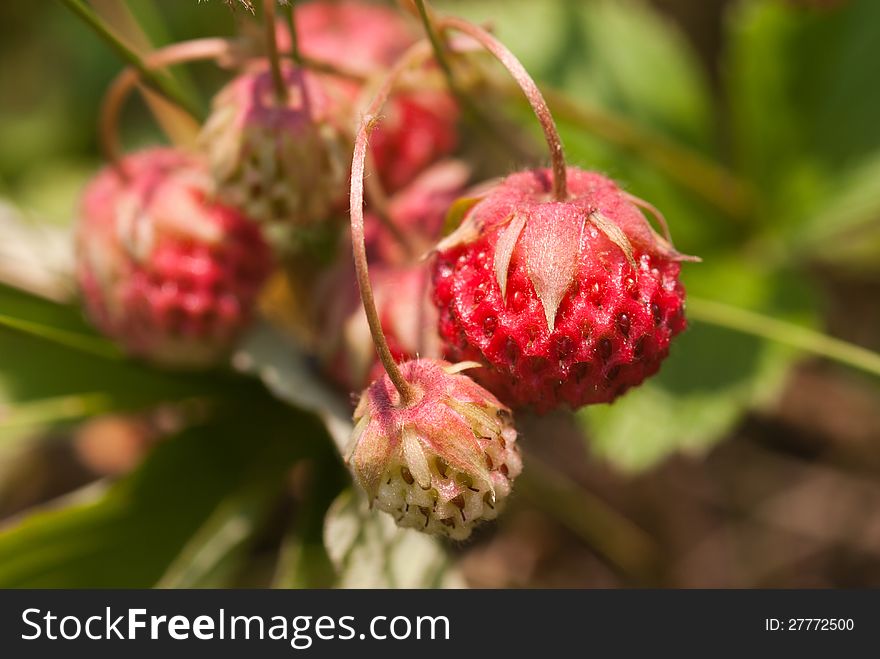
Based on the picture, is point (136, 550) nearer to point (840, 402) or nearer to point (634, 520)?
point (634, 520)

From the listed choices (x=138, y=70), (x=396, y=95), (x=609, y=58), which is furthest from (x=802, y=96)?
(x=138, y=70)

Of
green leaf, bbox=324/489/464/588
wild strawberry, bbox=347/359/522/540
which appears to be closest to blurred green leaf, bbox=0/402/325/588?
green leaf, bbox=324/489/464/588

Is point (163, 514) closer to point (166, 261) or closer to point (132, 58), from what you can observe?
point (166, 261)

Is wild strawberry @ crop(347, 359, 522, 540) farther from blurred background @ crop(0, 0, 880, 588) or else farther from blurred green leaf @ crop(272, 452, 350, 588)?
blurred green leaf @ crop(272, 452, 350, 588)

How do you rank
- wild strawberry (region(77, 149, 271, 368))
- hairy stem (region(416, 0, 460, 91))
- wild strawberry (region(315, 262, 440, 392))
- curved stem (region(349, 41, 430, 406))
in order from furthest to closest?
wild strawberry (region(77, 149, 271, 368))
wild strawberry (region(315, 262, 440, 392))
hairy stem (region(416, 0, 460, 91))
curved stem (region(349, 41, 430, 406))

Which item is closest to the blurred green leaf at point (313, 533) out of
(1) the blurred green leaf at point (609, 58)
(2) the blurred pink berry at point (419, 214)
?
(2) the blurred pink berry at point (419, 214)

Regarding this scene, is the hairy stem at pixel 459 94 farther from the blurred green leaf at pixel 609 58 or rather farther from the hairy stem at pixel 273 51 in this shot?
the blurred green leaf at pixel 609 58
